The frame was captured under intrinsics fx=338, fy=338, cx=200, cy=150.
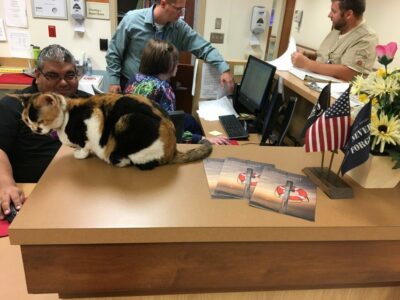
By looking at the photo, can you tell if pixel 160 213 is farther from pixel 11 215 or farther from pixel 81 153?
pixel 11 215

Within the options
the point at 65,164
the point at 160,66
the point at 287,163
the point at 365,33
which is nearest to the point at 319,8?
the point at 365,33

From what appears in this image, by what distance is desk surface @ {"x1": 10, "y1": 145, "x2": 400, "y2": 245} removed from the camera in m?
0.72

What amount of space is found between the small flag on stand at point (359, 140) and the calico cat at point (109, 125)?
19.1 inches

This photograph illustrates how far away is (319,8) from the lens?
5.34 meters

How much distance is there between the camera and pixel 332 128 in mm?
875

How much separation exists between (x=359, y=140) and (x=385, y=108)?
148 millimetres

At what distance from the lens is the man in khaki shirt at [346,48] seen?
7.41ft

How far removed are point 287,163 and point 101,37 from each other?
256 centimetres

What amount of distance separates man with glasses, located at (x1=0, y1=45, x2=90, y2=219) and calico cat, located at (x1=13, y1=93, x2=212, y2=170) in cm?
64

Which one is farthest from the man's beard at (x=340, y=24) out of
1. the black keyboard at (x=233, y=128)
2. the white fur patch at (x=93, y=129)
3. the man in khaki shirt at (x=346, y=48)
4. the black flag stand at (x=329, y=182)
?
the white fur patch at (x=93, y=129)

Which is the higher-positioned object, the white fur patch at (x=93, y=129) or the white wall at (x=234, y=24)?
the white wall at (x=234, y=24)

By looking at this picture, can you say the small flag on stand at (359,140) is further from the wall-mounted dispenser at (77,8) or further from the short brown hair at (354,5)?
the wall-mounted dispenser at (77,8)

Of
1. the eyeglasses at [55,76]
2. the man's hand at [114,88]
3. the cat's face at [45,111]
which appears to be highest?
the cat's face at [45,111]

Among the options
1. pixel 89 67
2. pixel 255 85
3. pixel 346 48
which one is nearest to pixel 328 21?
pixel 346 48
